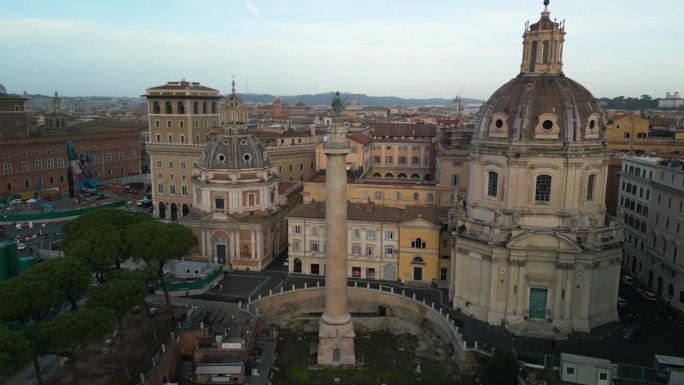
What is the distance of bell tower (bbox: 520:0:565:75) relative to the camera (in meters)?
44.4

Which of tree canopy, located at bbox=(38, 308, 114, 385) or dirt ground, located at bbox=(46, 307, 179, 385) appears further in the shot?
dirt ground, located at bbox=(46, 307, 179, 385)

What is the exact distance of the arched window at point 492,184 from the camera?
44.3 m

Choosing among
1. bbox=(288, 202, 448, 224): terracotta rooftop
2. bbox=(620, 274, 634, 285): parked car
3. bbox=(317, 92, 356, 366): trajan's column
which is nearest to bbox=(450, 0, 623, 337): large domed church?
bbox=(288, 202, 448, 224): terracotta rooftop

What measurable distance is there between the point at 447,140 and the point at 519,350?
123 feet

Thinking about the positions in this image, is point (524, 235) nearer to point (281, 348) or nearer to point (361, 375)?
point (361, 375)

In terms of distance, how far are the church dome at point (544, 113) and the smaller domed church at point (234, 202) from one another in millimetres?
26148

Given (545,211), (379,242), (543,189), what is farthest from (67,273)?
(543,189)

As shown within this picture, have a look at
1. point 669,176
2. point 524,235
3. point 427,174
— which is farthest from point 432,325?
point 427,174

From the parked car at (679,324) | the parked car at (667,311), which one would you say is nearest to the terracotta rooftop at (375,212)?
the parked car at (667,311)

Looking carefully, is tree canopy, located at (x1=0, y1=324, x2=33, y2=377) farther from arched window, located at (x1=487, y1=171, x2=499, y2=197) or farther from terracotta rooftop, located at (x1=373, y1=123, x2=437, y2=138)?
terracotta rooftop, located at (x1=373, y1=123, x2=437, y2=138)

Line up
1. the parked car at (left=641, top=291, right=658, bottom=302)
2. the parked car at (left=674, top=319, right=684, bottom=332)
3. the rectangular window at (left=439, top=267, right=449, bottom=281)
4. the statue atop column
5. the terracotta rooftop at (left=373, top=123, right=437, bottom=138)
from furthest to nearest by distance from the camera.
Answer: the terracotta rooftop at (left=373, top=123, right=437, bottom=138) → the rectangular window at (left=439, top=267, right=449, bottom=281) → the parked car at (left=641, top=291, right=658, bottom=302) → the parked car at (left=674, top=319, right=684, bottom=332) → the statue atop column

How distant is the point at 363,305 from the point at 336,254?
42.9ft

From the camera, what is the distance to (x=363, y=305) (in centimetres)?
4988

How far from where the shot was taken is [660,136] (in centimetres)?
7438
